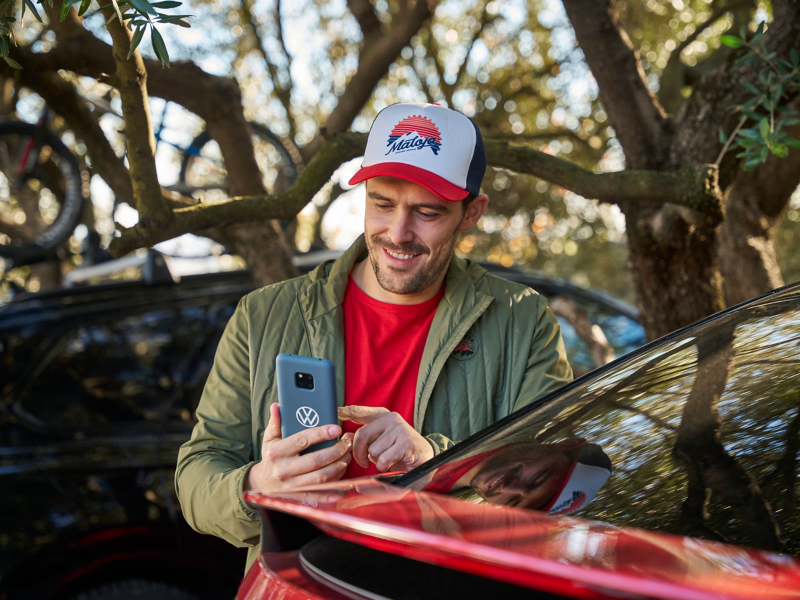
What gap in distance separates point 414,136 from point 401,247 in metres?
0.33

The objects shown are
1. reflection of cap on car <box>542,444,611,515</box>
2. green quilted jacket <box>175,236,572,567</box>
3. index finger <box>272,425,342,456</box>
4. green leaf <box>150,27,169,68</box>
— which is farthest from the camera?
green quilted jacket <box>175,236,572,567</box>

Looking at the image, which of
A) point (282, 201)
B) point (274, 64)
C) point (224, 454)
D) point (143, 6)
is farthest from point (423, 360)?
point (274, 64)

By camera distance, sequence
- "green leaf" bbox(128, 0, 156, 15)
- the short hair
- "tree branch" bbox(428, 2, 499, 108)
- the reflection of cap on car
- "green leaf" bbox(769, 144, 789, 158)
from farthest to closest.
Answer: "tree branch" bbox(428, 2, 499, 108)
"green leaf" bbox(769, 144, 789, 158)
the short hair
"green leaf" bbox(128, 0, 156, 15)
the reflection of cap on car

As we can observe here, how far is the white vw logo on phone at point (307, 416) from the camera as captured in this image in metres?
1.51

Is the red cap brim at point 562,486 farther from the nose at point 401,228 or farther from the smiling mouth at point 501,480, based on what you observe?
the nose at point 401,228

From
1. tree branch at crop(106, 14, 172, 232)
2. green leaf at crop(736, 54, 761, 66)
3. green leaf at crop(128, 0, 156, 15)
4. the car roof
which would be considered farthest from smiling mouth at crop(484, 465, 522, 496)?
green leaf at crop(736, 54, 761, 66)

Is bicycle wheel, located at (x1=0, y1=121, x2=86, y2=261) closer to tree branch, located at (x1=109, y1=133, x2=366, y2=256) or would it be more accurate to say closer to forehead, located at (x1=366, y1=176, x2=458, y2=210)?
tree branch, located at (x1=109, y1=133, x2=366, y2=256)

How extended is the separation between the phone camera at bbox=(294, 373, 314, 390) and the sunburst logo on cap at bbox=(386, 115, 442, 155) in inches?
33.7

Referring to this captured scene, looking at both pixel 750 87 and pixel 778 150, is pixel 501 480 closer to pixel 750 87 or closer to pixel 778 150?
pixel 778 150

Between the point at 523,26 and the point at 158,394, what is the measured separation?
28.6 feet

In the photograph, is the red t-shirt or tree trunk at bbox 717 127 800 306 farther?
tree trunk at bbox 717 127 800 306

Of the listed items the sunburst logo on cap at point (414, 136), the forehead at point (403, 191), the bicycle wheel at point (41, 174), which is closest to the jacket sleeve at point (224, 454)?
the forehead at point (403, 191)

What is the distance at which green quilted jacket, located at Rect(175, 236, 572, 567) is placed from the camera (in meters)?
1.97

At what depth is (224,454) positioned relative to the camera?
1.92 meters
